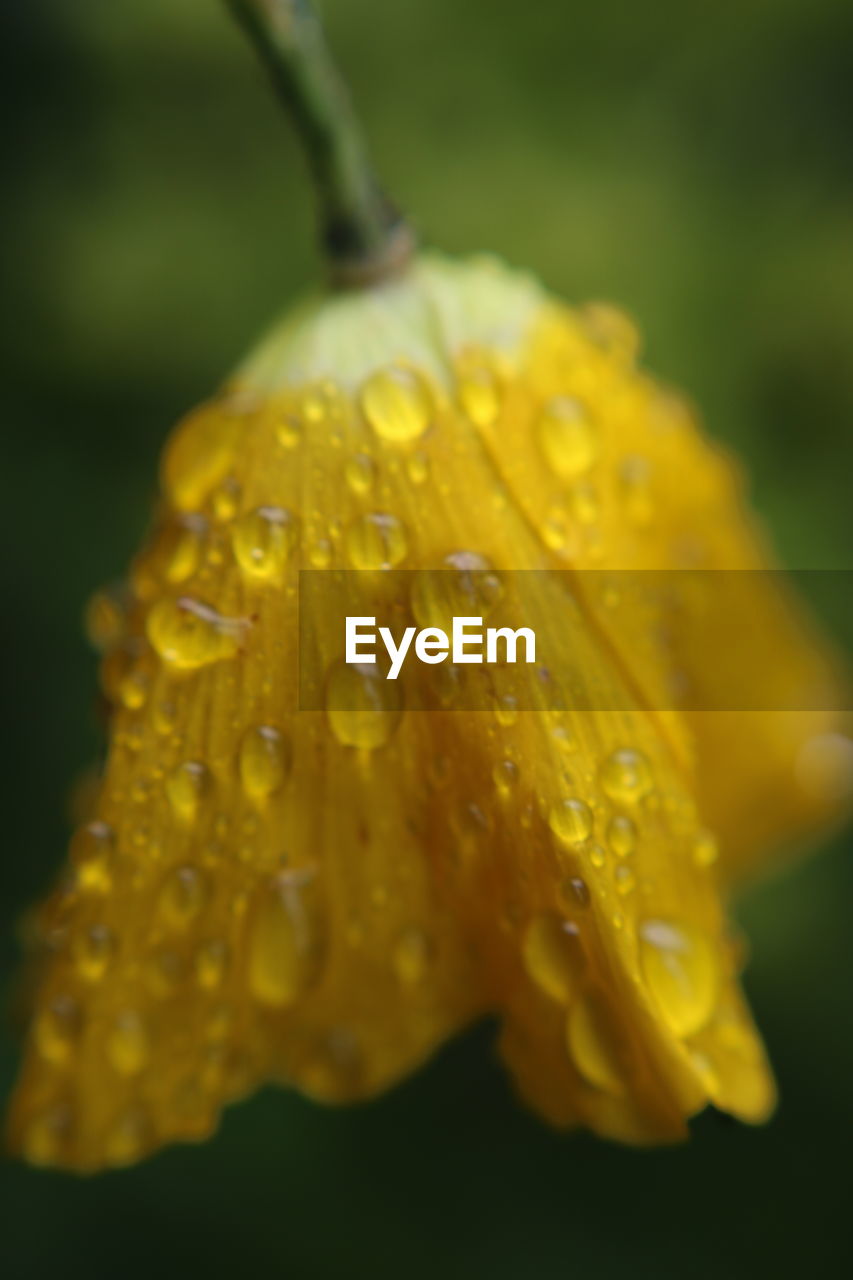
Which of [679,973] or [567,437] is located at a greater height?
[567,437]

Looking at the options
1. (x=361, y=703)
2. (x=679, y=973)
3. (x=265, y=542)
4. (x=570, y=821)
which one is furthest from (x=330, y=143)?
(x=679, y=973)

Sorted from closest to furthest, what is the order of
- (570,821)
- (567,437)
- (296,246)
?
(570,821), (567,437), (296,246)

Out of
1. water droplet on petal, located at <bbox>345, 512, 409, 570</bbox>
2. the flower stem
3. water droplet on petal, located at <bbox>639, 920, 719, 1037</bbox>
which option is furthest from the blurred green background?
→ water droplet on petal, located at <bbox>639, 920, 719, 1037</bbox>

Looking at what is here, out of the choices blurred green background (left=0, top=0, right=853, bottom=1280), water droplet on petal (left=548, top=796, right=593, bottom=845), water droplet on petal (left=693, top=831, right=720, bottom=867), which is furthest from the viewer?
blurred green background (left=0, top=0, right=853, bottom=1280)

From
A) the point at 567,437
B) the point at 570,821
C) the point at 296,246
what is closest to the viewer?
the point at 570,821

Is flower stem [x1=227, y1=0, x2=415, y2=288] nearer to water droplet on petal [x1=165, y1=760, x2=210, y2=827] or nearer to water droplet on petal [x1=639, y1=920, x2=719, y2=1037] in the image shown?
water droplet on petal [x1=165, y1=760, x2=210, y2=827]

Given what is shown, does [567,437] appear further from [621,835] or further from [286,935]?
[286,935]
